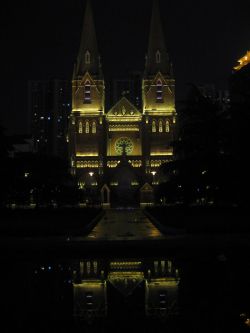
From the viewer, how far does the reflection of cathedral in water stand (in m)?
11.8

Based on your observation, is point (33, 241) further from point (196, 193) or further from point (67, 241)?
point (196, 193)

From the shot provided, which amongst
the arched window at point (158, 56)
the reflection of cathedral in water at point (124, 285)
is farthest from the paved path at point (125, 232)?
the arched window at point (158, 56)

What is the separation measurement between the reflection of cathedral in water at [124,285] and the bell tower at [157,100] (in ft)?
257

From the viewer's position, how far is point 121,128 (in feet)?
327

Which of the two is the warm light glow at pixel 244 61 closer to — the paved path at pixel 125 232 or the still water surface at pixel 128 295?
the paved path at pixel 125 232

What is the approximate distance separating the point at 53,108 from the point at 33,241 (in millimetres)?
169919

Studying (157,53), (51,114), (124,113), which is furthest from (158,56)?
(51,114)

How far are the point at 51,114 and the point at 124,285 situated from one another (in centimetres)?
18047

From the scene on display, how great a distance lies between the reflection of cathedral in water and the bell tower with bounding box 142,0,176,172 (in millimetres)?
78357

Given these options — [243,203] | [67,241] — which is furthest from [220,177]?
[67,241]

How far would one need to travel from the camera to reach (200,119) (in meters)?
44.8

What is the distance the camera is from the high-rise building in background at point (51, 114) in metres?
186

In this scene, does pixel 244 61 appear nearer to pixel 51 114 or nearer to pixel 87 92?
pixel 87 92

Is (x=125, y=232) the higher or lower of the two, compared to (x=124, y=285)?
lower
